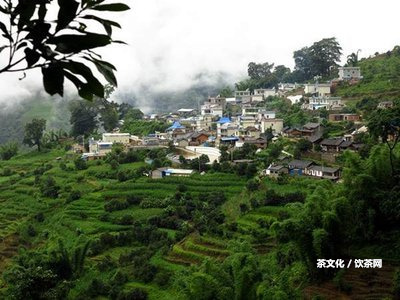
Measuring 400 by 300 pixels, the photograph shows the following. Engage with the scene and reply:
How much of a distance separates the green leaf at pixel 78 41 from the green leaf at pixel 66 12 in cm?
3

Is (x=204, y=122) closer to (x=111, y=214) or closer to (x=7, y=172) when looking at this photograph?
(x=7, y=172)

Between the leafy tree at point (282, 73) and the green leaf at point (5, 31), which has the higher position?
the leafy tree at point (282, 73)

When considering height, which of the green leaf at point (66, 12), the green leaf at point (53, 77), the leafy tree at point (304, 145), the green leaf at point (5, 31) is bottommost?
the leafy tree at point (304, 145)

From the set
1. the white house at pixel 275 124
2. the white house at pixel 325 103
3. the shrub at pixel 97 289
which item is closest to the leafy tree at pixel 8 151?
the white house at pixel 275 124

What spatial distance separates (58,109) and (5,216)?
28716 mm

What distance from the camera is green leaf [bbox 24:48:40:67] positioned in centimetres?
83

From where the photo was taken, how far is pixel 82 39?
2.67 ft

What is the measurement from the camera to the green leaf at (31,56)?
83 cm

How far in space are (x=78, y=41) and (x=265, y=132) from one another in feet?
72.0

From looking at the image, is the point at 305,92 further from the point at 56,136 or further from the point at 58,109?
the point at 58,109

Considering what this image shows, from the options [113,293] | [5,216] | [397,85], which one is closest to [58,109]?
[5,216]

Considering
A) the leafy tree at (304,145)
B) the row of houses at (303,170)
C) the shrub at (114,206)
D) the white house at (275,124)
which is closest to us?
the row of houses at (303,170)

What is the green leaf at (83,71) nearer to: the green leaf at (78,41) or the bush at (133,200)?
the green leaf at (78,41)

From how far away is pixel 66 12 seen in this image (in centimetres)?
82
